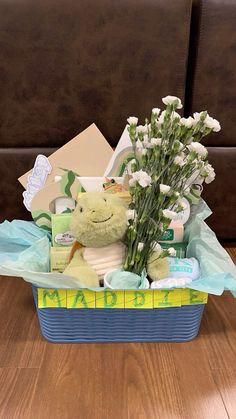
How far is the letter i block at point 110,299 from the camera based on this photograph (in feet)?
2.59

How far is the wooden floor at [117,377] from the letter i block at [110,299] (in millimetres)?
97

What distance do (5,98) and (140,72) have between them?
34 centimetres

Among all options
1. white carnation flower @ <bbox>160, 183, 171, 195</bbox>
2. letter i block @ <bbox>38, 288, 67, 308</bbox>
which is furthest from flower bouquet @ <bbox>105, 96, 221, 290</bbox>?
letter i block @ <bbox>38, 288, 67, 308</bbox>

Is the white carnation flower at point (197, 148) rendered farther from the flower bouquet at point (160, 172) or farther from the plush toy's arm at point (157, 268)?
the plush toy's arm at point (157, 268)

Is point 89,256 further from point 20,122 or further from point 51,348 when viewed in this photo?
point 20,122

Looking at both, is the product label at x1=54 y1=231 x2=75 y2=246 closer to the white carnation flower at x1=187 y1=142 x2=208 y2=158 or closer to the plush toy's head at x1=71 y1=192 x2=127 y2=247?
the plush toy's head at x1=71 y1=192 x2=127 y2=247

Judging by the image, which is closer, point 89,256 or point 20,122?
point 89,256

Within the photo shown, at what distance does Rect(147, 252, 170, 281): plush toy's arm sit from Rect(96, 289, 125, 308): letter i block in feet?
0.29

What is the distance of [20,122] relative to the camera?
1.12m

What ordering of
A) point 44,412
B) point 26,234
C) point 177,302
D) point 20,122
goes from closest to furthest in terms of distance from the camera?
point 44,412, point 177,302, point 26,234, point 20,122

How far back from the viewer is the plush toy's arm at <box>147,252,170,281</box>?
850mm

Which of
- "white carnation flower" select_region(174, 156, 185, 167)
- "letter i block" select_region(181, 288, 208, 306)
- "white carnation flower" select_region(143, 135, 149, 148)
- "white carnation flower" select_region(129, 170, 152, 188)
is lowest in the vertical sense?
"letter i block" select_region(181, 288, 208, 306)

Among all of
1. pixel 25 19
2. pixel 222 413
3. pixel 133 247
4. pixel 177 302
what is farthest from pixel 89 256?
pixel 25 19

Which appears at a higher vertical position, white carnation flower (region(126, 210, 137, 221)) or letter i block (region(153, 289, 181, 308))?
white carnation flower (region(126, 210, 137, 221))
